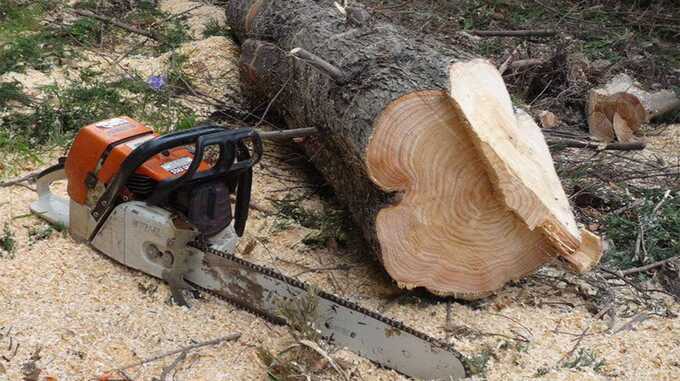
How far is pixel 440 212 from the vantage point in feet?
8.68

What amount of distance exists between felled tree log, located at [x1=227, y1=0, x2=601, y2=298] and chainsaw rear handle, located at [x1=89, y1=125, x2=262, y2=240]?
446 mm

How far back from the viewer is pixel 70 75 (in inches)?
184

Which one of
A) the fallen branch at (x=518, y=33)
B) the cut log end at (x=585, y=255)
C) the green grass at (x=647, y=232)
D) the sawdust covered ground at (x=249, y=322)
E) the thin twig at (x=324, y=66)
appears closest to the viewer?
the sawdust covered ground at (x=249, y=322)

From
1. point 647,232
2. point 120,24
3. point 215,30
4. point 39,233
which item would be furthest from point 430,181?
point 120,24

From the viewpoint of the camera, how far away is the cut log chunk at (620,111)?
468 centimetres

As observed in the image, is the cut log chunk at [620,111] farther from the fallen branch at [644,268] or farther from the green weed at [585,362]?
the green weed at [585,362]

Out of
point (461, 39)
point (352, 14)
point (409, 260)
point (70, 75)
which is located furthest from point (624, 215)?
point (70, 75)

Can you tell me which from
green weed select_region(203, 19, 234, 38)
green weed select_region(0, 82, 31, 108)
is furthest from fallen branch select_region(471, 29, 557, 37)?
green weed select_region(0, 82, 31, 108)

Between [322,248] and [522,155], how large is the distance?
37.6 inches

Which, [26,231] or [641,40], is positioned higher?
[641,40]

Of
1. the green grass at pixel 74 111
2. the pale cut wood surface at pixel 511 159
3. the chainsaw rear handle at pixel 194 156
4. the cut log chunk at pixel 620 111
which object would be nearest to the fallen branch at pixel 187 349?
the chainsaw rear handle at pixel 194 156

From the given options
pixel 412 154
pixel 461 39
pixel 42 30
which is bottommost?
pixel 42 30

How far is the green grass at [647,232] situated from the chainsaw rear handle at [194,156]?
1690 mm

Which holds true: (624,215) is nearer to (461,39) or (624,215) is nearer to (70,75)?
(461,39)
